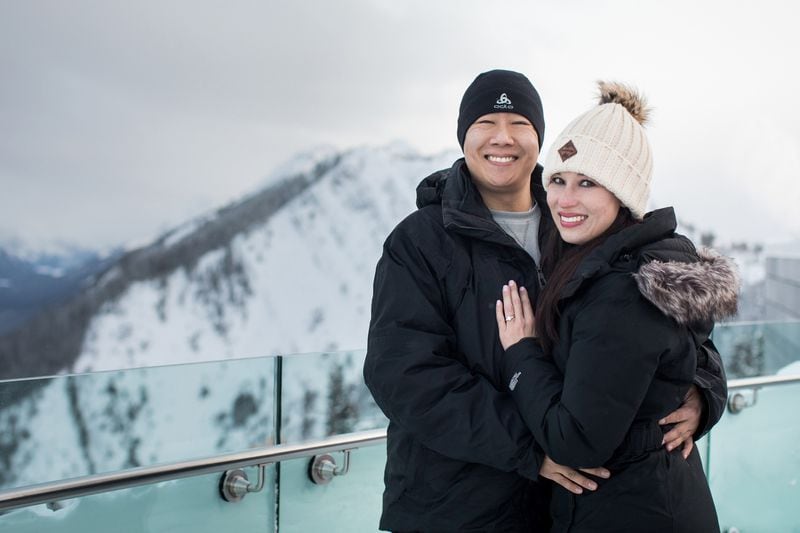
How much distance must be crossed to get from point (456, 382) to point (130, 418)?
1.09 m

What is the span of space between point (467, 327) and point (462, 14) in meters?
7.15

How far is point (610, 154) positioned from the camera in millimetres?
1225

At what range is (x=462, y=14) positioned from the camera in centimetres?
788

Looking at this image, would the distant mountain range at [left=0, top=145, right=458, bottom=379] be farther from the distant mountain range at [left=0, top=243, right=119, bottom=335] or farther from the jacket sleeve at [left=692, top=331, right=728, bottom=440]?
the jacket sleeve at [left=692, top=331, right=728, bottom=440]

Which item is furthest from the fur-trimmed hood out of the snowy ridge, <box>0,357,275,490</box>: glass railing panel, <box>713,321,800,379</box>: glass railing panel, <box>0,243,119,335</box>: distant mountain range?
the snowy ridge

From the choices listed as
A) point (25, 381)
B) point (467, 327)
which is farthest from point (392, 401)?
point (25, 381)

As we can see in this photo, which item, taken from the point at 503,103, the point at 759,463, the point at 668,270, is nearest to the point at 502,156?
the point at 503,103

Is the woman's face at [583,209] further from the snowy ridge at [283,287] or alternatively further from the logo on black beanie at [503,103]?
the snowy ridge at [283,287]

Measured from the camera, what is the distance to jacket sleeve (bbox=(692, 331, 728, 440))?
1.33 meters

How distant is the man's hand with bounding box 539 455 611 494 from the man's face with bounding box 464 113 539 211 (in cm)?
54

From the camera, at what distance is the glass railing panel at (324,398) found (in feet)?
7.09

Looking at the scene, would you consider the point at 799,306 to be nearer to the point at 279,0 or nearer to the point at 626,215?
the point at 279,0

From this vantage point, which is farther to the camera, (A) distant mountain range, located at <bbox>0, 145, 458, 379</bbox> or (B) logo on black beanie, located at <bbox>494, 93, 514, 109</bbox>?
(A) distant mountain range, located at <bbox>0, 145, 458, 379</bbox>

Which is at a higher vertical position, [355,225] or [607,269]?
[607,269]
